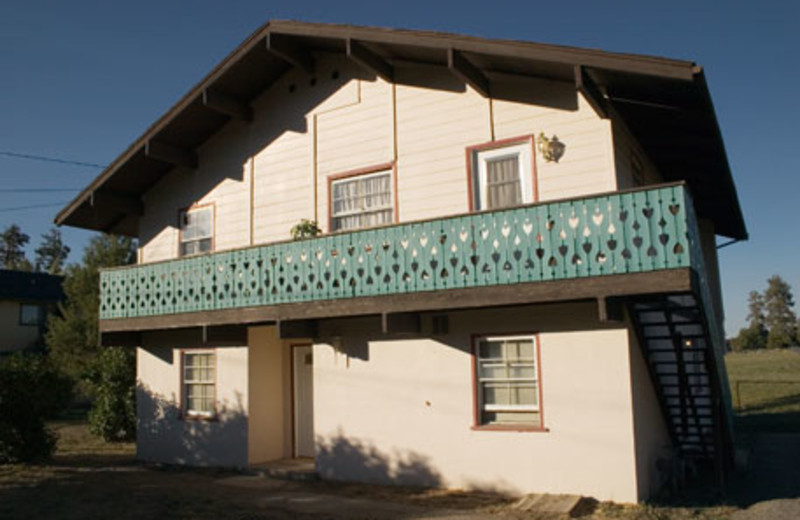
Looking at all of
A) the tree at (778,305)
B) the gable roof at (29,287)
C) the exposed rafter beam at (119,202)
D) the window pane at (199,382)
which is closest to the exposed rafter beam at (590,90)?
the window pane at (199,382)

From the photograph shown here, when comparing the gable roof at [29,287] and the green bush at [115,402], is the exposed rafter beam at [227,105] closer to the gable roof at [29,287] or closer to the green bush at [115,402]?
the green bush at [115,402]

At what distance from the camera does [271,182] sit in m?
16.2

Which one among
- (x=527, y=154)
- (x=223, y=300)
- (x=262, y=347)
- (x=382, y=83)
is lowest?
(x=262, y=347)

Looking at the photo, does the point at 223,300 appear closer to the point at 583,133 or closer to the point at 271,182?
the point at 271,182

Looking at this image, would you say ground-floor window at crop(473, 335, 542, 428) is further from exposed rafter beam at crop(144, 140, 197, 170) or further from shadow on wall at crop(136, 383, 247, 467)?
exposed rafter beam at crop(144, 140, 197, 170)

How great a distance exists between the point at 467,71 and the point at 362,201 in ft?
11.7

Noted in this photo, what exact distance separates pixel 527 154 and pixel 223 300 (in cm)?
694

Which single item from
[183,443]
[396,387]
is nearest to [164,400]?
[183,443]

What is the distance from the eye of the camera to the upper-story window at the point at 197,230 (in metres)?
17.1

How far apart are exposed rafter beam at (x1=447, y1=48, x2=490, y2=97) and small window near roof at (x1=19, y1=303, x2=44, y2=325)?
34.6m

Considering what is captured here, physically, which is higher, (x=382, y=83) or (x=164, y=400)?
(x=382, y=83)

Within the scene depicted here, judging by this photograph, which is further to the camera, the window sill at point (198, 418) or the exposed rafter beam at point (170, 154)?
the exposed rafter beam at point (170, 154)

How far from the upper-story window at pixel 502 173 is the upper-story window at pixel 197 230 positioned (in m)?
7.22

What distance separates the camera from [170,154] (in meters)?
17.0
